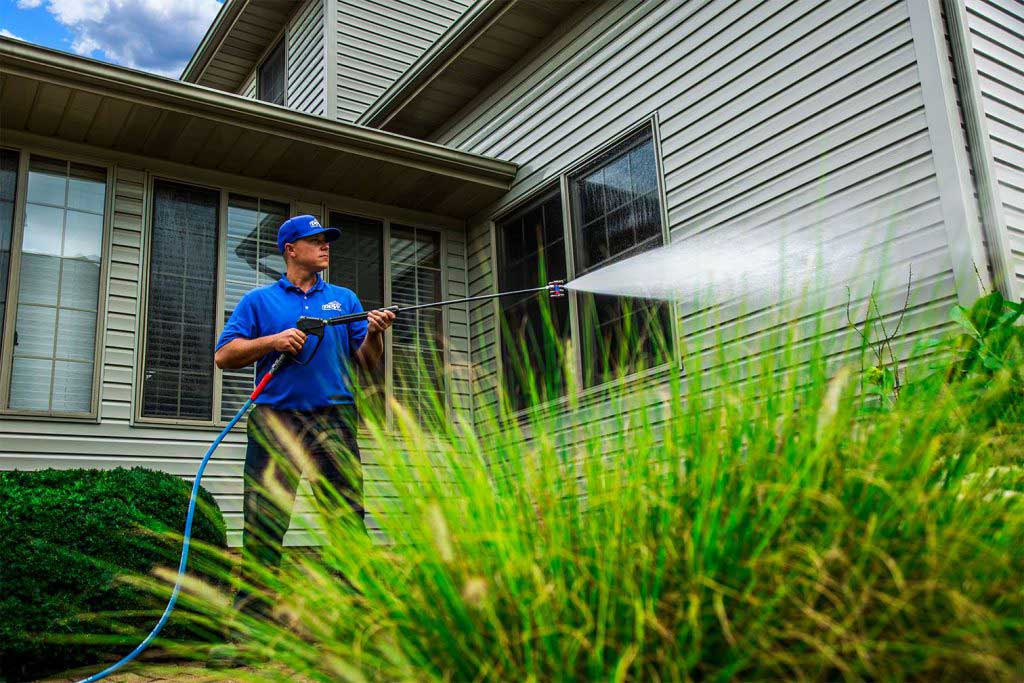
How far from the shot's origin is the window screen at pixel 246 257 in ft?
22.2

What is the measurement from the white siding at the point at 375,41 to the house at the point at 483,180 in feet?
4.22

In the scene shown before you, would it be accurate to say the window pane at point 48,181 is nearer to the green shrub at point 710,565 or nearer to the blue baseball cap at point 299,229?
the blue baseball cap at point 299,229

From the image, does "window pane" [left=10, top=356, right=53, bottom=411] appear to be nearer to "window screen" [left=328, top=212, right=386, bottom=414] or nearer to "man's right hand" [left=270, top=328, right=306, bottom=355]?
"window screen" [left=328, top=212, right=386, bottom=414]

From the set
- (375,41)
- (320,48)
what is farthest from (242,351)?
(375,41)

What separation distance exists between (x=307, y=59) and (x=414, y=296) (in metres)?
4.04

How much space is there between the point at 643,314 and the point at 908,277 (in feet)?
6.19

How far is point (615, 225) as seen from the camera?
256 inches

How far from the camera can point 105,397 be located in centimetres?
624

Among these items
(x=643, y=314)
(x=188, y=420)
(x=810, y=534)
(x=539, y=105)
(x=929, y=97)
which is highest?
(x=539, y=105)

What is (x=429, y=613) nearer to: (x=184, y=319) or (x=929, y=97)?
(x=929, y=97)

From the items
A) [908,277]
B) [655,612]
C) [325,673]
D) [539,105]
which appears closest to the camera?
[655,612]

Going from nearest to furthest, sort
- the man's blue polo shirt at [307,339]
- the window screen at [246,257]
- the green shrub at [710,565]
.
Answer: the green shrub at [710,565] < the man's blue polo shirt at [307,339] < the window screen at [246,257]

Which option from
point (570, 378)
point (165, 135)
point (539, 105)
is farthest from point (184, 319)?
point (570, 378)

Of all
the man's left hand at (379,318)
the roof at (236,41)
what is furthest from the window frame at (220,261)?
the roof at (236,41)
